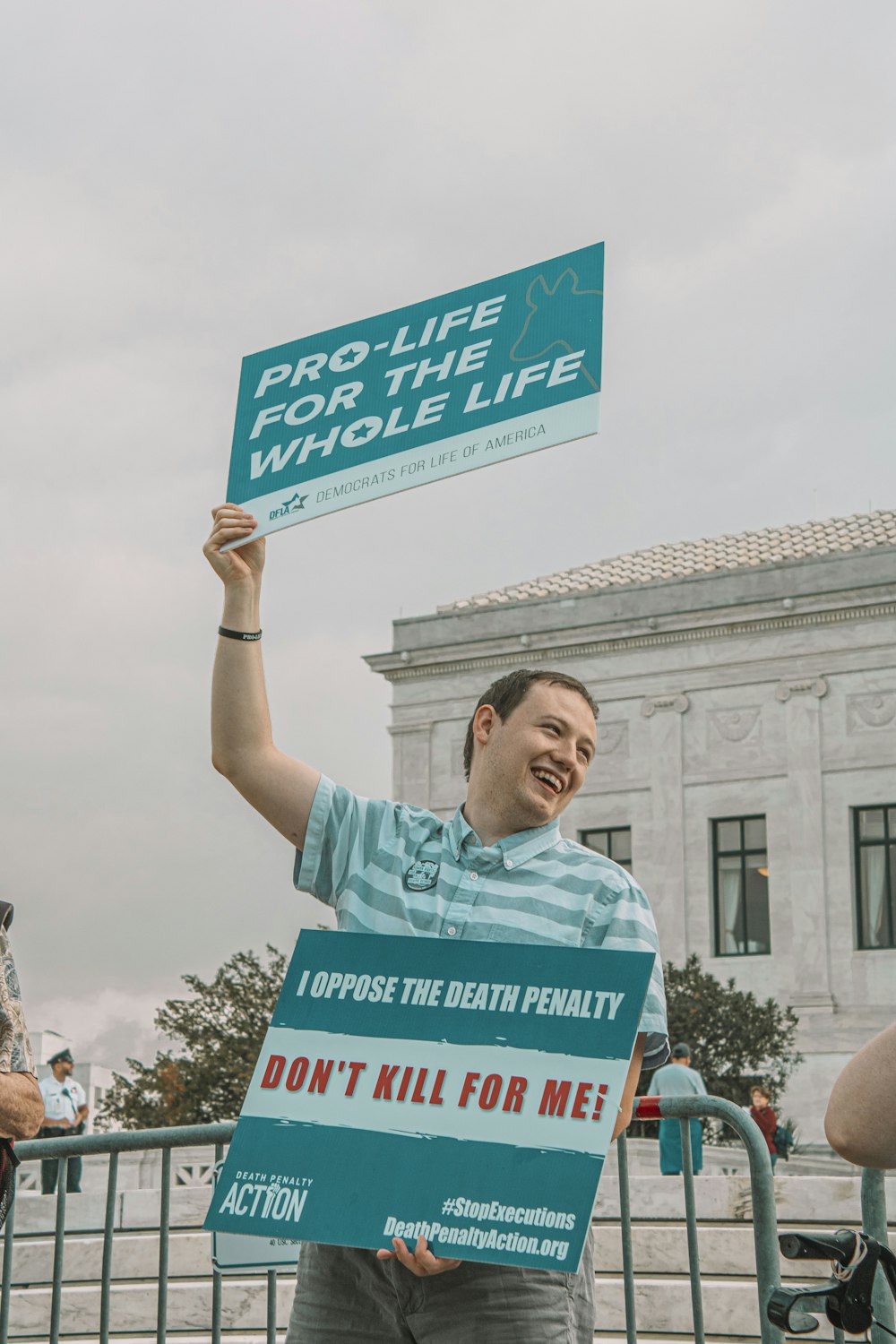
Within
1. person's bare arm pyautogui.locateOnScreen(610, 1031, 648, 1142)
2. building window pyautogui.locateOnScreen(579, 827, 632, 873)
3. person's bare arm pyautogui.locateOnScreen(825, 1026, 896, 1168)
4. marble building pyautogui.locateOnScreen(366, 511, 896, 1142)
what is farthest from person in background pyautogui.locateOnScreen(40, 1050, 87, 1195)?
building window pyautogui.locateOnScreen(579, 827, 632, 873)

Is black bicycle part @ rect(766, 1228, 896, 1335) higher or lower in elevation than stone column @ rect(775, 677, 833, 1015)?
lower

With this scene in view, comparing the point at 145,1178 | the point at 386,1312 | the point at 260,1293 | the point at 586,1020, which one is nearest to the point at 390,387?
the point at 586,1020

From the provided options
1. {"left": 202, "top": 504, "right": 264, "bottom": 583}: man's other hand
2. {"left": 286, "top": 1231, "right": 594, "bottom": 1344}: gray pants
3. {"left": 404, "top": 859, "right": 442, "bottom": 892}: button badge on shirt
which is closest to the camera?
{"left": 286, "top": 1231, "right": 594, "bottom": 1344}: gray pants

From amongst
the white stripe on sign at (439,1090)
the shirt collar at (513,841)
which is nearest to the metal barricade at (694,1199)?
the shirt collar at (513,841)

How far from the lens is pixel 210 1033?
102ft

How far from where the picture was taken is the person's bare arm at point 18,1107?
12.4 feet

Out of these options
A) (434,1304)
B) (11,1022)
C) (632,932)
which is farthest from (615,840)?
(434,1304)

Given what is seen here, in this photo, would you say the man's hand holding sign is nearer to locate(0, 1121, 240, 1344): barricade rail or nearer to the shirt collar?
the shirt collar

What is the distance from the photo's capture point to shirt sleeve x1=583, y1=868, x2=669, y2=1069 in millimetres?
3393

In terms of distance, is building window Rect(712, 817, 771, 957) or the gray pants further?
building window Rect(712, 817, 771, 957)

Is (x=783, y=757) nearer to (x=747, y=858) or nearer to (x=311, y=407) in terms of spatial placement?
(x=747, y=858)

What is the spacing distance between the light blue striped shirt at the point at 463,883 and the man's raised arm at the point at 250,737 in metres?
0.05

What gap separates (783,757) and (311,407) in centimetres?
3471

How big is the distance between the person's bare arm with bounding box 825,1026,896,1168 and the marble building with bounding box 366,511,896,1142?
109 ft
